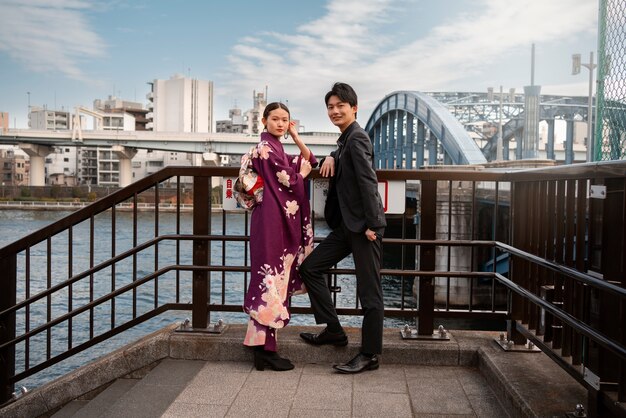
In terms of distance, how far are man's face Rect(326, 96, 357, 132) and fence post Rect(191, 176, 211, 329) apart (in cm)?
103

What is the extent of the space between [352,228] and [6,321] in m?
2.52

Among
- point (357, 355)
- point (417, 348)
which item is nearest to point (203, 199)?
point (357, 355)

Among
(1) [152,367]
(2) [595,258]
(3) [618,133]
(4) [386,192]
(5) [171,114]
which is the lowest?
(1) [152,367]

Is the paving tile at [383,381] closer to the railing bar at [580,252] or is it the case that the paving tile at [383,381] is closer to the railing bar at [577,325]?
the railing bar at [577,325]

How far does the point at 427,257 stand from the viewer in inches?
168

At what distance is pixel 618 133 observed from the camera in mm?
3705

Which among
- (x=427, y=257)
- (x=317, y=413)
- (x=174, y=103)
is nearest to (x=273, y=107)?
(x=427, y=257)

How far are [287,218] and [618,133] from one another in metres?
2.02

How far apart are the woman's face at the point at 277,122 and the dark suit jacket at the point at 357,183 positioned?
1.16ft

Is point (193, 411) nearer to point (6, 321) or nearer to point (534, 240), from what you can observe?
point (6, 321)

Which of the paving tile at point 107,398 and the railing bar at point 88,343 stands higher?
the railing bar at point 88,343

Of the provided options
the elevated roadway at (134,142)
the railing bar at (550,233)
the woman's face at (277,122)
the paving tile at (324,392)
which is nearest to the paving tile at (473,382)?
the railing bar at (550,233)

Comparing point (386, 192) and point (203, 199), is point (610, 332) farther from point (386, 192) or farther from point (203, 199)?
point (203, 199)

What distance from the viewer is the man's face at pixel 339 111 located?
12.2ft
